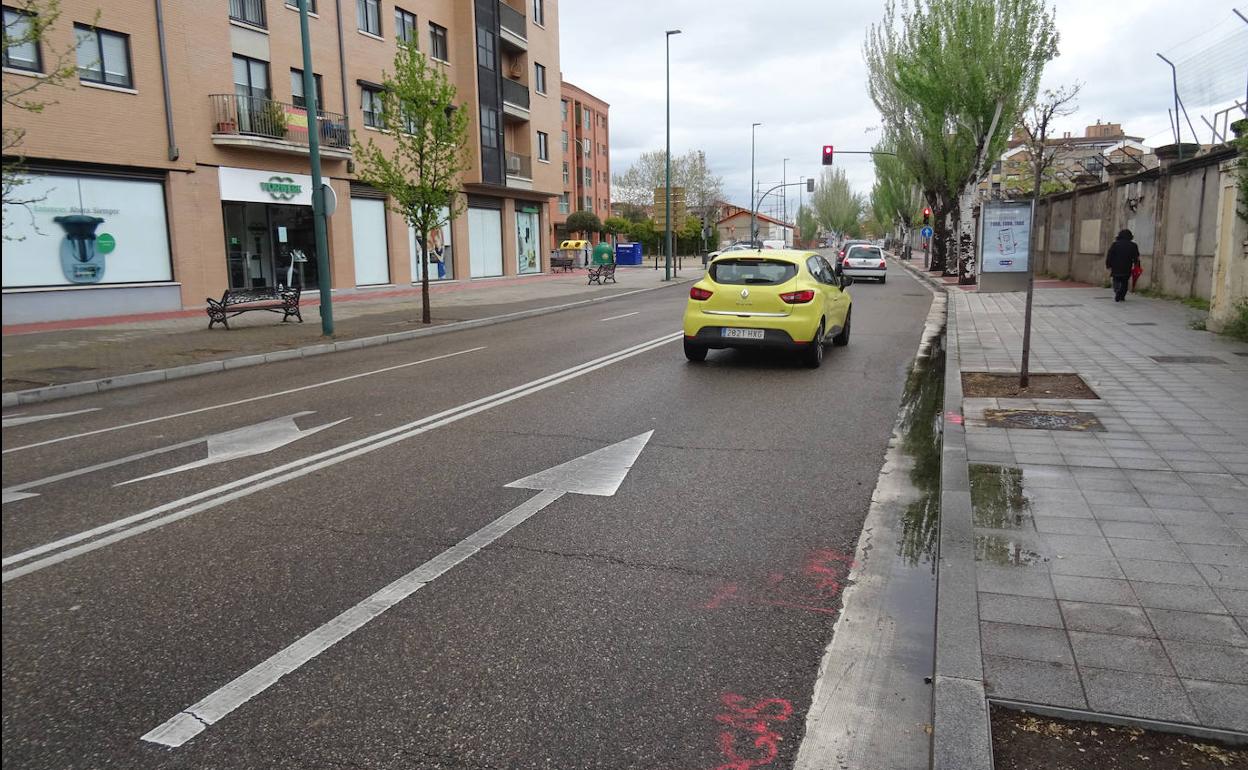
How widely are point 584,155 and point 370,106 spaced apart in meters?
57.0

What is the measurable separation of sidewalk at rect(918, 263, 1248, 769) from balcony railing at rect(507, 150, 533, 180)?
30.6 meters

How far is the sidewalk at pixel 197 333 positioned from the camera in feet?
40.3

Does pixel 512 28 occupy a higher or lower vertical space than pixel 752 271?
higher

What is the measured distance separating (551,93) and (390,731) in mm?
41526

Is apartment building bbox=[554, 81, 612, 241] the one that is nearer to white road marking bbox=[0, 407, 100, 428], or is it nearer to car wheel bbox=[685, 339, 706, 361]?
car wheel bbox=[685, 339, 706, 361]

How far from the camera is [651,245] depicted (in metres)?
74.3

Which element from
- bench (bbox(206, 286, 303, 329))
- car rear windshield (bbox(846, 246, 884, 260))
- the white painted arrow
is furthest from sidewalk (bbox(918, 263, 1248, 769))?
car rear windshield (bbox(846, 246, 884, 260))

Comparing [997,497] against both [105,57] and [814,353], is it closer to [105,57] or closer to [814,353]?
[814,353]

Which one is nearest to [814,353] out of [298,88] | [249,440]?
[249,440]

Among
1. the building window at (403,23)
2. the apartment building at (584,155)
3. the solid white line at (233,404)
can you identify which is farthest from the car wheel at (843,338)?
the apartment building at (584,155)

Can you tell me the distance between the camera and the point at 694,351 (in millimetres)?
11797

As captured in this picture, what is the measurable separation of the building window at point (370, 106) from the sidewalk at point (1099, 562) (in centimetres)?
2457

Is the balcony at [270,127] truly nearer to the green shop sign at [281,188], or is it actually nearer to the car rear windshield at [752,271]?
the green shop sign at [281,188]

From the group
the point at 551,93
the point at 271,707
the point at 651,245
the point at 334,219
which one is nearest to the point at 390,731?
the point at 271,707
